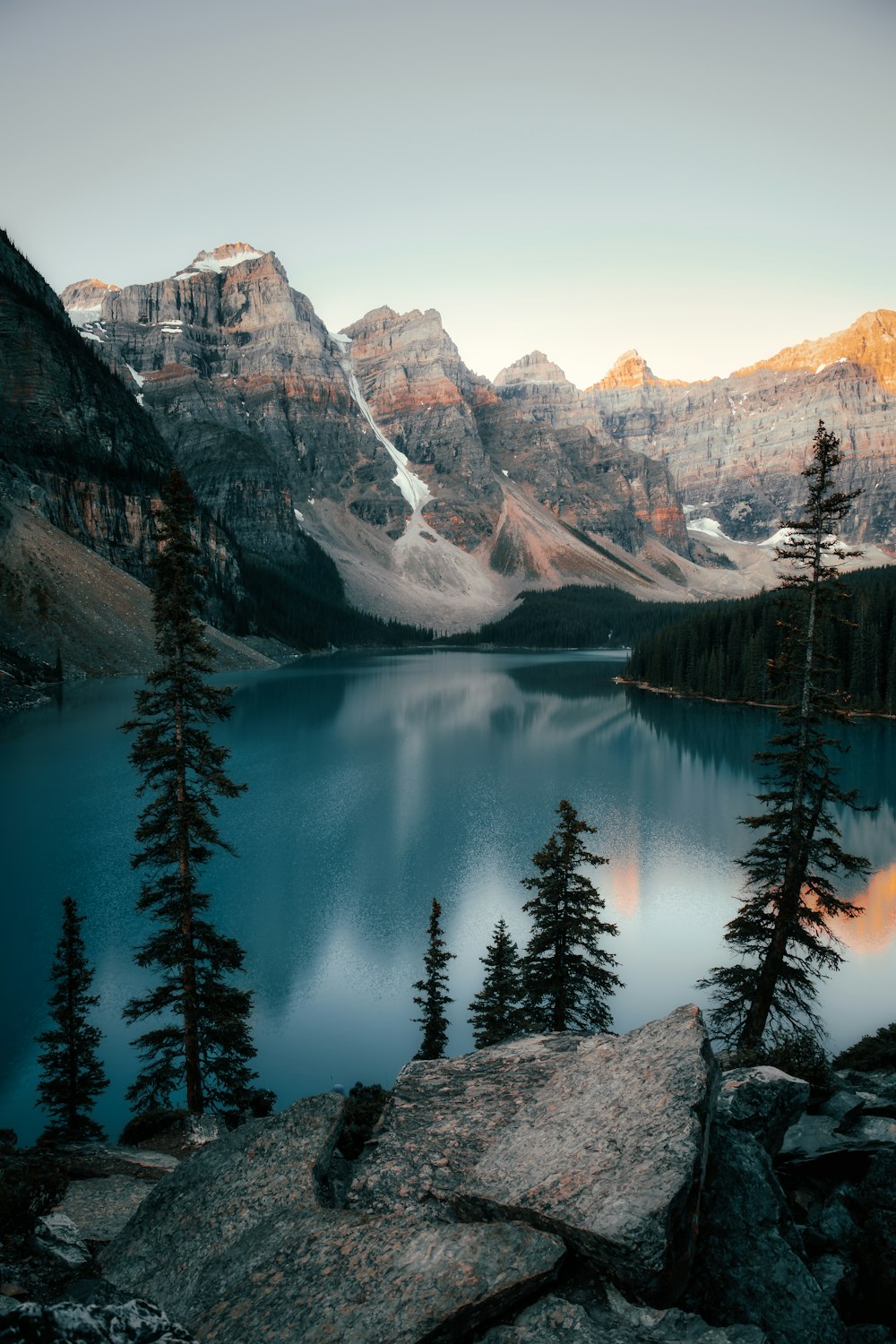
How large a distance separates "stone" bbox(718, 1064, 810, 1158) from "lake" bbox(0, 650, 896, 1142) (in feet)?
48.6

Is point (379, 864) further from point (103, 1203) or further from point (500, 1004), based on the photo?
point (103, 1203)

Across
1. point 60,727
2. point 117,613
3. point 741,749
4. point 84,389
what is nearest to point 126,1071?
point 60,727

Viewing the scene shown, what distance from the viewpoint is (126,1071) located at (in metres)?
20.4

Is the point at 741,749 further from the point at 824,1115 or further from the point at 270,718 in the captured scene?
the point at 824,1115

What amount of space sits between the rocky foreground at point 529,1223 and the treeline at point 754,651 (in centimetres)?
8078

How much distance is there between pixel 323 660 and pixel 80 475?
231 feet

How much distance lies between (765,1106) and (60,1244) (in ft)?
23.5

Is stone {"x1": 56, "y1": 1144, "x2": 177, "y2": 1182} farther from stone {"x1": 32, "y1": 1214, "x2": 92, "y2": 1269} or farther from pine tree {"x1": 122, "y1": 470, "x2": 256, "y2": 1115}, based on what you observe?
pine tree {"x1": 122, "y1": 470, "x2": 256, "y2": 1115}

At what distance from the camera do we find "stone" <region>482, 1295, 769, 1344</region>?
15.8 feet

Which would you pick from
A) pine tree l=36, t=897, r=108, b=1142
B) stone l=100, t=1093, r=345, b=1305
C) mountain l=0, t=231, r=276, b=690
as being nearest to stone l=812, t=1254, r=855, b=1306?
stone l=100, t=1093, r=345, b=1305

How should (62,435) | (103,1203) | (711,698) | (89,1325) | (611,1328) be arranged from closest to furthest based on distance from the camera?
(89,1325), (611,1328), (103,1203), (711,698), (62,435)

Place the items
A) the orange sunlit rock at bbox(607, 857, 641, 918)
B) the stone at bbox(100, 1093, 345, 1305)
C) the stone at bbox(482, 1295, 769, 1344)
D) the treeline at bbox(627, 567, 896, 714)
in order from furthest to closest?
the treeline at bbox(627, 567, 896, 714) → the orange sunlit rock at bbox(607, 857, 641, 918) → the stone at bbox(100, 1093, 345, 1305) → the stone at bbox(482, 1295, 769, 1344)

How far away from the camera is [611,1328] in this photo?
4.94 m

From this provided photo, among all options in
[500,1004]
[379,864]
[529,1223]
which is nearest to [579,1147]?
[529,1223]
